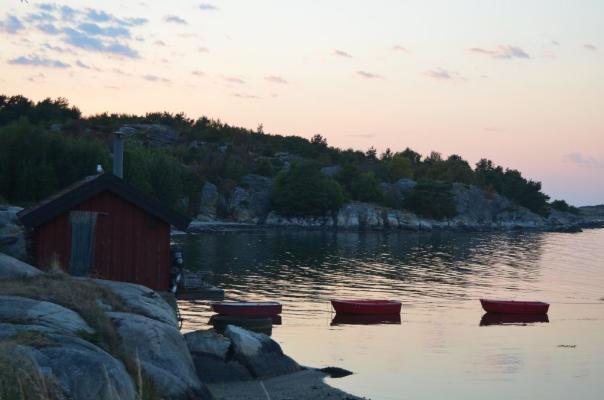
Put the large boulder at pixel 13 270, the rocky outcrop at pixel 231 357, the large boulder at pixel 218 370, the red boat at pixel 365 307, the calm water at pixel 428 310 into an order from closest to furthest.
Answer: the large boulder at pixel 13 270
the large boulder at pixel 218 370
the rocky outcrop at pixel 231 357
the calm water at pixel 428 310
the red boat at pixel 365 307

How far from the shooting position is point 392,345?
34750 mm

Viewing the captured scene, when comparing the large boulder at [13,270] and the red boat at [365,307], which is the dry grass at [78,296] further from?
the red boat at [365,307]

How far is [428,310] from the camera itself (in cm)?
4634

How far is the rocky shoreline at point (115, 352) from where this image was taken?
11.4m

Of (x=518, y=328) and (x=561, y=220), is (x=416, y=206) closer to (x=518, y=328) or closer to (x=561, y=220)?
(x=561, y=220)

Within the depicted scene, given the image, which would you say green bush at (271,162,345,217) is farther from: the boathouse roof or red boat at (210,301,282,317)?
the boathouse roof

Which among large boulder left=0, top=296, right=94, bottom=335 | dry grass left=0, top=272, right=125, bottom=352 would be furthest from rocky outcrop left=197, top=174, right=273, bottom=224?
large boulder left=0, top=296, right=94, bottom=335

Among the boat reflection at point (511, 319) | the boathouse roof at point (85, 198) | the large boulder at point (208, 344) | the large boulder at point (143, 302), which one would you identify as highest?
the boathouse roof at point (85, 198)

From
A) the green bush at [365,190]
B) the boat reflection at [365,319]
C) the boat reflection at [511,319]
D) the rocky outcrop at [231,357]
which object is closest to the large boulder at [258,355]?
the rocky outcrop at [231,357]

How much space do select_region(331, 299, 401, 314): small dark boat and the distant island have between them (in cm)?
5051

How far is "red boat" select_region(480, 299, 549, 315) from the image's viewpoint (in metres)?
45.5

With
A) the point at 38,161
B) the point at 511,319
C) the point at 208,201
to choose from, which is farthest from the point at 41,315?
the point at 208,201

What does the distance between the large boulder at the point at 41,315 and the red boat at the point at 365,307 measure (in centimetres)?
2706

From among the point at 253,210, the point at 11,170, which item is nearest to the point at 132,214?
the point at 11,170
